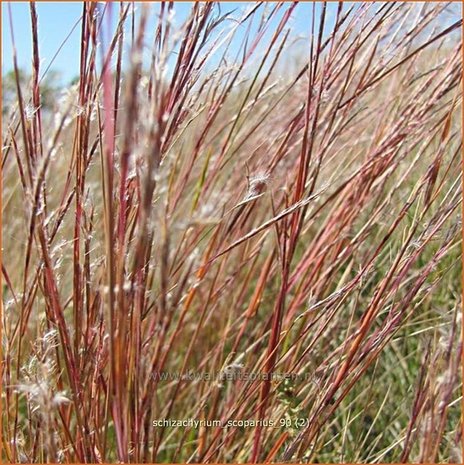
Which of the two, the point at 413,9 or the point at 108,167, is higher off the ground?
the point at 413,9

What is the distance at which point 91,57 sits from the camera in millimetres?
665

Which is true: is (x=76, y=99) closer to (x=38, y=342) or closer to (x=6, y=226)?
(x=38, y=342)

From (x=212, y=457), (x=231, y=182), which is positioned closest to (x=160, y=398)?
(x=212, y=457)

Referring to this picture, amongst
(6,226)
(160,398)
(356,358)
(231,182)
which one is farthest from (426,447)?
(6,226)

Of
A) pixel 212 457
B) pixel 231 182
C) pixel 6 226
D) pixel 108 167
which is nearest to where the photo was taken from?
pixel 108 167

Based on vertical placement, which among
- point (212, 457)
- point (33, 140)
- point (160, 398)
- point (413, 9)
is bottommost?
point (160, 398)

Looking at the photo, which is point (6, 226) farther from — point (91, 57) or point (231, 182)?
point (91, 57)

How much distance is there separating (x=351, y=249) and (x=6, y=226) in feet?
3.45

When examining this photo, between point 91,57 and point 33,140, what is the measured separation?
0.38ft

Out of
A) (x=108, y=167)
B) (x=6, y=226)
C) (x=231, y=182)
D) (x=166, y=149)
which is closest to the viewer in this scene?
(x=108, y=167)

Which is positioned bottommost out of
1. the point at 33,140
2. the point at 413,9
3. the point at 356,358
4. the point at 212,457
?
the point at 212,457

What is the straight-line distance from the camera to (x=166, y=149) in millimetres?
632

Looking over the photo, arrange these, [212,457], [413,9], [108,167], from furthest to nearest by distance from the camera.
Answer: [413,9] → [212,457] → [108,167]

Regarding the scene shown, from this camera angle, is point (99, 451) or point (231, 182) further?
point (231, 182)
